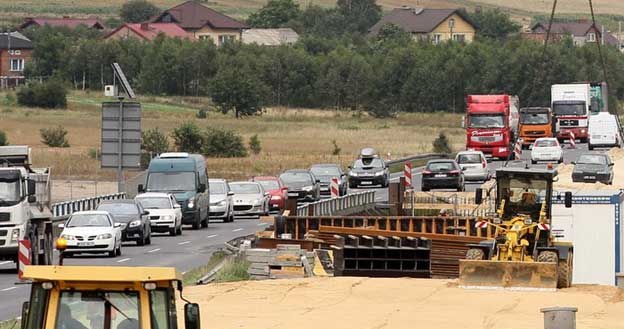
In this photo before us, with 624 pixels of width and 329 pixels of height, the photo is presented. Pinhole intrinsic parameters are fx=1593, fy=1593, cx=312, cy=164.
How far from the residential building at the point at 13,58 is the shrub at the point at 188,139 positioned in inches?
3344

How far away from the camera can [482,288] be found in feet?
97.1

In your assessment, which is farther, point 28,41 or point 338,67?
point 28,41

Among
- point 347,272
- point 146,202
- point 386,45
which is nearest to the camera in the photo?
point 347,272

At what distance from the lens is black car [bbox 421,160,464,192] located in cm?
6022

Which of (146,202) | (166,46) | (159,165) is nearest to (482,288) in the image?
(146,202)

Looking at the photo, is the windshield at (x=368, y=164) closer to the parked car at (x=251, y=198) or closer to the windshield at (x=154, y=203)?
the parked car at (x=251, y=198)

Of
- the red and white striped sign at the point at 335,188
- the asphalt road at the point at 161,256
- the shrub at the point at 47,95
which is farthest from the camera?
the shrub at the point at 47,95

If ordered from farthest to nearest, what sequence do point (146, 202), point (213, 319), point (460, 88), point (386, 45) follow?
point (386, 45), point (460, 88), point (146, 202), point (213, 319)

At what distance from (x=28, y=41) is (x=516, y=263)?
149724mm

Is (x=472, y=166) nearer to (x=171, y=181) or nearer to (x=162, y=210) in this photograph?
(x=171, y=181)

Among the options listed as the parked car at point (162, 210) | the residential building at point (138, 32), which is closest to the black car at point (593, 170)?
the parked car at point (162, 210)

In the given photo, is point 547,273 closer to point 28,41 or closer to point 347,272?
point 347,272

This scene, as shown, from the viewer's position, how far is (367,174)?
215ft

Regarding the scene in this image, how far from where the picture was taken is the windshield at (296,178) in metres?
58.1
